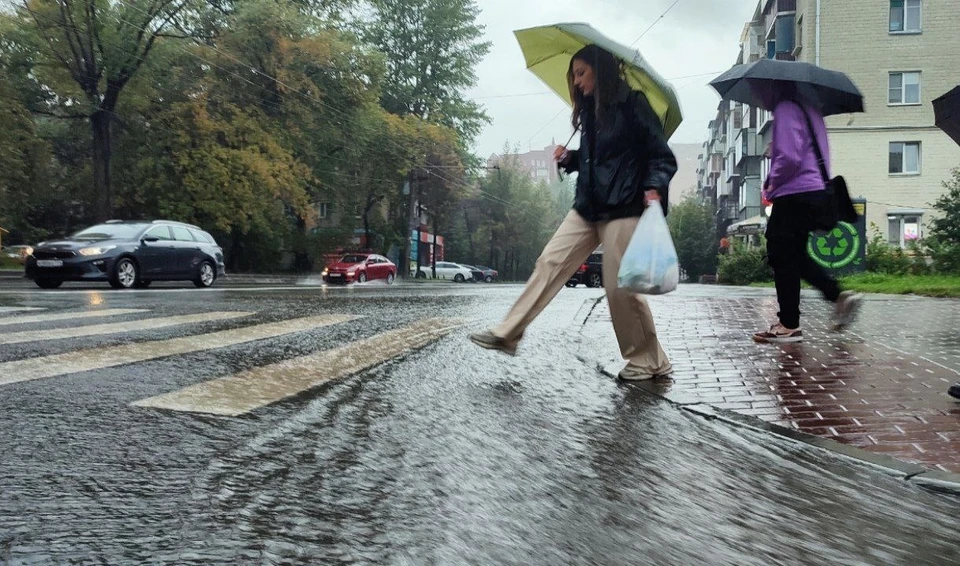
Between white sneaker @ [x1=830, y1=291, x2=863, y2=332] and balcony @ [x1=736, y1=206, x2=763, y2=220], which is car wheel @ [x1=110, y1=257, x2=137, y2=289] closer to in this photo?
white sneaker @ [x1=830, y1=291, x2=863, y2=332]

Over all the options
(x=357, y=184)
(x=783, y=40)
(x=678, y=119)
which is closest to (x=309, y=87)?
(x=357, y=184)

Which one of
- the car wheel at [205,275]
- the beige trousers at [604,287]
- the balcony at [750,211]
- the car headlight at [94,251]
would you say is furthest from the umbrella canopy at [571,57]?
the balcony at [750,211]

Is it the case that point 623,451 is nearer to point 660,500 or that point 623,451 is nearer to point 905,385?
point 660,500

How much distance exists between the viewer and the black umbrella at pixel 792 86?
6.67m

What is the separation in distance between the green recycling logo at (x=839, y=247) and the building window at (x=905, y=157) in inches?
824

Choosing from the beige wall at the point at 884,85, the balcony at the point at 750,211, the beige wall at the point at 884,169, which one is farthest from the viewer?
the balcony at the point at 750,211

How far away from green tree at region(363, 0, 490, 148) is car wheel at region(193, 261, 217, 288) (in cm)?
3368

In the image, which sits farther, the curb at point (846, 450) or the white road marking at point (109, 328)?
the white road marking at point (109, 328)

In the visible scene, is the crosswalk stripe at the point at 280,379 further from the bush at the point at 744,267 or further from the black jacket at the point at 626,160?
the bush at the point at 744,267

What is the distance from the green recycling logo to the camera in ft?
61.5

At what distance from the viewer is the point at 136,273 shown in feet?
57.8

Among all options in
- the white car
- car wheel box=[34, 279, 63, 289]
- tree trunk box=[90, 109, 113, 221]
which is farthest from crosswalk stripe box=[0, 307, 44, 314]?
the white car

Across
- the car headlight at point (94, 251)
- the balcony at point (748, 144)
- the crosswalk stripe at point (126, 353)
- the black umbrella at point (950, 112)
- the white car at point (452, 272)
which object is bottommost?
the white car at point (452, 272)

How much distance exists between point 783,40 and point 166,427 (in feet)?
141
